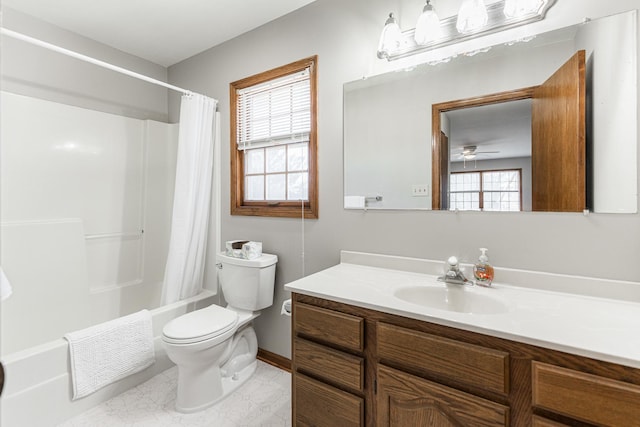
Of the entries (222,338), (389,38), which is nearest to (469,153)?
(389,38)

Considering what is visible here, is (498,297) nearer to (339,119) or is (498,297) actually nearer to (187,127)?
(339,119)

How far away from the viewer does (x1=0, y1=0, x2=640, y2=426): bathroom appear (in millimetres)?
1238

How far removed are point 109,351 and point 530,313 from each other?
2.06m

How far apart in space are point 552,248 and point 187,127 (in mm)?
2321

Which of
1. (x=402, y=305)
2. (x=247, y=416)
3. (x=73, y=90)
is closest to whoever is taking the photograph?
(x=402, y=305)

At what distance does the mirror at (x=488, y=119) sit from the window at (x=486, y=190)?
0.07 ft

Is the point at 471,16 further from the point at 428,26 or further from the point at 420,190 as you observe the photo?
the point at 420,190

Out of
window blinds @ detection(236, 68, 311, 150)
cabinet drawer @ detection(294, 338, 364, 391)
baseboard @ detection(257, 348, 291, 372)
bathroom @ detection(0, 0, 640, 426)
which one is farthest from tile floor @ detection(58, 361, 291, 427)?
window blinds @ detection(236, 68, 311, 150)

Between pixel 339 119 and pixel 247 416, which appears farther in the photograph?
pixel 339 119

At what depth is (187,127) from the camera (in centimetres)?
222

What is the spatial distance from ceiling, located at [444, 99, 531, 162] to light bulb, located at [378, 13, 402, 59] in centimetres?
46

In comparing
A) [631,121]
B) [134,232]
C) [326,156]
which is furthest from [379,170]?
[134,232]

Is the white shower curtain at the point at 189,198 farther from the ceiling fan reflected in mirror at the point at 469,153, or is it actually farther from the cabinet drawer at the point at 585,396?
the cabinet drawer at the point at 585,396

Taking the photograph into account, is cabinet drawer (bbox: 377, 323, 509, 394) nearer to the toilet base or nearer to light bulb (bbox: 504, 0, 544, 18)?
the toilet base
